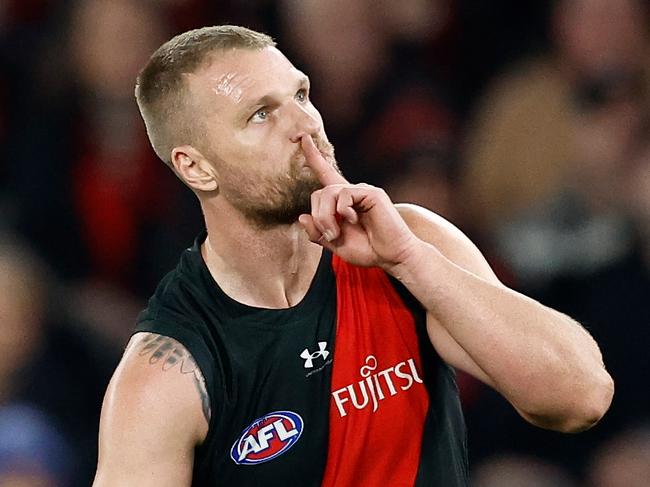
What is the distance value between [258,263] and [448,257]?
20.8 inches

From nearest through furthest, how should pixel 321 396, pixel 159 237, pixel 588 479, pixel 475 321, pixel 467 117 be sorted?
1. pixel 475 321
2. pixel 321 396
3. pixel 588 479
4. pixel 159 237
5. pixel 467 117

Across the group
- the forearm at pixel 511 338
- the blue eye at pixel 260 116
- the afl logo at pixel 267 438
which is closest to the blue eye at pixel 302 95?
the blue eye at pixel 260 116

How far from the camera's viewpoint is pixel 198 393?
10.0 feet

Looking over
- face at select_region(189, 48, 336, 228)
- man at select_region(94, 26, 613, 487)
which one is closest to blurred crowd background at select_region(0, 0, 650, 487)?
man at select_region(94, 26, 613, 487)

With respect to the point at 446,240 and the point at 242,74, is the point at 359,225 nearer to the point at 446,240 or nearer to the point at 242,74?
the point at 446,240

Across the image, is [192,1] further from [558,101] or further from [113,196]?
[558,101]

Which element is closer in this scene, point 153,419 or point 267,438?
point 153,419

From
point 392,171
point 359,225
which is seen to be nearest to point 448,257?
point 359,225

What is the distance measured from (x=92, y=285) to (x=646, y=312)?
242cm

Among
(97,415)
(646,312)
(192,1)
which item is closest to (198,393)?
(97,415)

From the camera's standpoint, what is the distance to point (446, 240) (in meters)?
3.26

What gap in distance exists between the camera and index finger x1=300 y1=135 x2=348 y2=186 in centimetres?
304

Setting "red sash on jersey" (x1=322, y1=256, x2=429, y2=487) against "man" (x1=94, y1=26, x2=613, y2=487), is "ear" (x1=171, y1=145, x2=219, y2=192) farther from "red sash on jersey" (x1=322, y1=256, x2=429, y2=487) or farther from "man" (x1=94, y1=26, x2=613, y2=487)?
"red sash on jersey" (x1=322, y1=256, x2=429, y2=487)

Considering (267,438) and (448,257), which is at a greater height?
(448,257)
